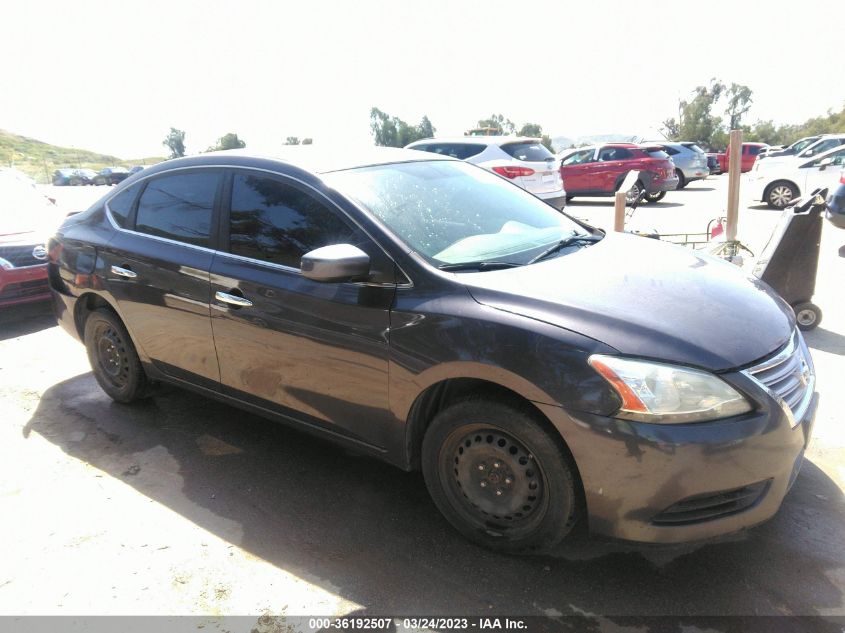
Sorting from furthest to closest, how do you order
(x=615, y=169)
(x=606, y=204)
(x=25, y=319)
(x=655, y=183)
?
(x=606, y=204)
(x=615, y=169)
(x=655, y=183)
(x=25, y=319)

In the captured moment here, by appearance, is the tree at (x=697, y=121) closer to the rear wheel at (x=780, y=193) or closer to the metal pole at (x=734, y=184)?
the rear wheel at (x=780, y=193)

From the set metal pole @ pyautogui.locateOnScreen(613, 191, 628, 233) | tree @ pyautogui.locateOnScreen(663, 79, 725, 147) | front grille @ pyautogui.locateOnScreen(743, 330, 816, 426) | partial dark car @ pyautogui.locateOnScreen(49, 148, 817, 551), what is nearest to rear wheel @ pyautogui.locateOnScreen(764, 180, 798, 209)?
metal pole @ pyautogui.locateOnScreen(613, 191, 628, 233)

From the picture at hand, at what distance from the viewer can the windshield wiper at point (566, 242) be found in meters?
3.10

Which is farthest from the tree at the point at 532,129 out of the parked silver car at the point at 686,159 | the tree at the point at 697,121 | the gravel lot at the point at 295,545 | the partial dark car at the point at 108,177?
the gravel lot at the point at 295,545

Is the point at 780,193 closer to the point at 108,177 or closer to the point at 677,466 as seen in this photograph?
the point at 677,466

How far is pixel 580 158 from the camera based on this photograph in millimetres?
18922

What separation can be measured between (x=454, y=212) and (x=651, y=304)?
1.19 m

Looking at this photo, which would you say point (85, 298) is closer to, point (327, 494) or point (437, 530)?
point (327, 494)

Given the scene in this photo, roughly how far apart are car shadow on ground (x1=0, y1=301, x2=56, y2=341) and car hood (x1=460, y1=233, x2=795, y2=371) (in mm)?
5564

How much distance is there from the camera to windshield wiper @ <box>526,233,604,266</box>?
3104 mm

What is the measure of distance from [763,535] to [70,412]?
168 inches

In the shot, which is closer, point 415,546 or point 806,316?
point 415,546

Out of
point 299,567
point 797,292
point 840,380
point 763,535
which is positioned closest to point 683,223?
point 797,292

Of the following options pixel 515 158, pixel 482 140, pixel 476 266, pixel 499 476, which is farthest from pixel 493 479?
pixel 482 140
